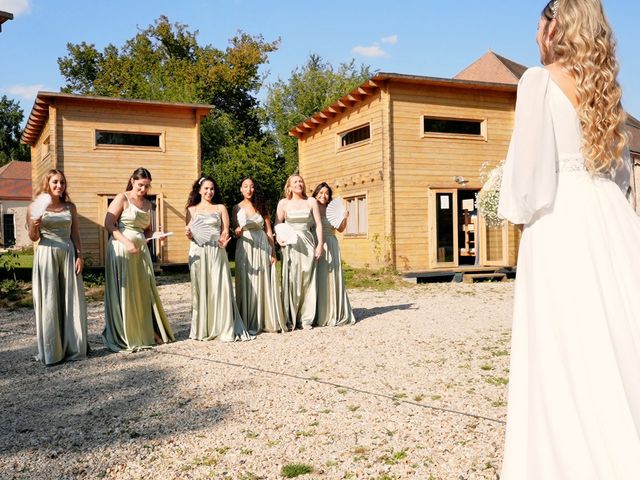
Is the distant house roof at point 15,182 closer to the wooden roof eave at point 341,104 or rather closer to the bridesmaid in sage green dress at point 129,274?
the wooden roof eave at point 341,104

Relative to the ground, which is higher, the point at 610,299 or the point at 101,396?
the point at 610,299

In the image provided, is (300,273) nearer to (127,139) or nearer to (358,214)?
(358,214)

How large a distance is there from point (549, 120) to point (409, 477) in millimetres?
1929

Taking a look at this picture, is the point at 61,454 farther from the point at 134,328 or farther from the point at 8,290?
the point at 8,290

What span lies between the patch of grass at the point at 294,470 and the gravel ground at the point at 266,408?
0.13ft

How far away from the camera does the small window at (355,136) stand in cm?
1756

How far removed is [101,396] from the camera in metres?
4.95

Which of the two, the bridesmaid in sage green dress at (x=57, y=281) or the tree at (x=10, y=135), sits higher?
the tree at (x=10, y=135)

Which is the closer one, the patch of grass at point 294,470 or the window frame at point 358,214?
the patch of grass at point 294,470

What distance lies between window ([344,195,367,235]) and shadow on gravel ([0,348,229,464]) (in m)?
12.0

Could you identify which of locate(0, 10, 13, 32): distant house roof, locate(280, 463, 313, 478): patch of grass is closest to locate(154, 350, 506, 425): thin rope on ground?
locate(280, 463, 313, 478): patch of grass

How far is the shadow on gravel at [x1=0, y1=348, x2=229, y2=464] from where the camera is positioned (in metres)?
3.84

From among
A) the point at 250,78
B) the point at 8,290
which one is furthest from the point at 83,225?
the point at 250,78

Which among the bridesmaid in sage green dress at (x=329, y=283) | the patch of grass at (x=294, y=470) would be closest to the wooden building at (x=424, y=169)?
the bridesmaid in sage green dress at (x=329, y=283)
